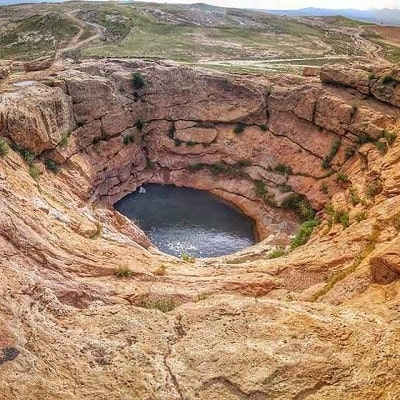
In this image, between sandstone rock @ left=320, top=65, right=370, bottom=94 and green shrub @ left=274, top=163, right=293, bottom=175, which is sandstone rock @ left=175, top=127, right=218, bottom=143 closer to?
green shrub @ left=274, top=163, right=293, bottom=175

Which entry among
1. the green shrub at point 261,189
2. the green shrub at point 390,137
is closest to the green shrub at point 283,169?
the green shrub at point 261,189

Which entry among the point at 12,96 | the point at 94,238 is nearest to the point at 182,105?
the point at 12,96

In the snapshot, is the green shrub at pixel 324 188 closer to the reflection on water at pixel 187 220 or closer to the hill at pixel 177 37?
the reflection on water at pixel 187 220

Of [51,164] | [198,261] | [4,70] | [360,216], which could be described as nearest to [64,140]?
[51,164]

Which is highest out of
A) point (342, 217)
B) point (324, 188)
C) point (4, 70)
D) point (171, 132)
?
point (4, 70)

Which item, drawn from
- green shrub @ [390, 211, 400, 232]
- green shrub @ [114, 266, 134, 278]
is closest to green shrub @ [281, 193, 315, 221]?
green shrub @ [390, 211, 400, 232]

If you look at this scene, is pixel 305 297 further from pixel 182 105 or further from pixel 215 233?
pixel 182 105

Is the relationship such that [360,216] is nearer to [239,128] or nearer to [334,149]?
[334,149]
